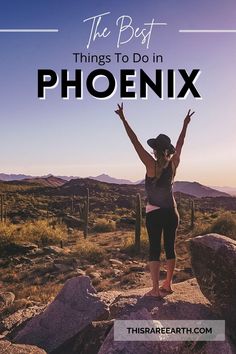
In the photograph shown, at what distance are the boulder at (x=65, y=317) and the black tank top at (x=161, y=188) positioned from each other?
6.68 feet

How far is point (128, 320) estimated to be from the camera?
5.41 metres

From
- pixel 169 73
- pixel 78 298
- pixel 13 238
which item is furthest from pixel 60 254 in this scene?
pixel 169 73

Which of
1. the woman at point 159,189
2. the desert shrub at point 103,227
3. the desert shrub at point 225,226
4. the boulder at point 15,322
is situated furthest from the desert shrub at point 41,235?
the woman at point 159,189

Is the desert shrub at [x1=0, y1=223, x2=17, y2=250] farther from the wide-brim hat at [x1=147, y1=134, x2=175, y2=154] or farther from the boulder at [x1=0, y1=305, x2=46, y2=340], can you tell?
the wide-brim hat at [x1=147, y1=134, x2=175, y2=154]

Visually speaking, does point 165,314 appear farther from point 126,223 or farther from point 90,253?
point 126,223

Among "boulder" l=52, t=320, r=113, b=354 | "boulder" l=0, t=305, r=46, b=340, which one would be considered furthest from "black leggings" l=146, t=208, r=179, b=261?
"boulder" l=0, t=305, r=46, b=340

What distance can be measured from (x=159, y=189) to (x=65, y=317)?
2.50m

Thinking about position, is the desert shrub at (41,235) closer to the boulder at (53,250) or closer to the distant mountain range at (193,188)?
the boulder at (53,250)

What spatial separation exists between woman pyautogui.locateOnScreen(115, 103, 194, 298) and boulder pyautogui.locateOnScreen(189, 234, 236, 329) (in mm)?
489

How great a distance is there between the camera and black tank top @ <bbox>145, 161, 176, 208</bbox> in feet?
17.5

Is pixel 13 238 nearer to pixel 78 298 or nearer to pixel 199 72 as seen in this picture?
pixel 78 298

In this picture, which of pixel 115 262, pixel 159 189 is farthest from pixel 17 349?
pixel 115 262

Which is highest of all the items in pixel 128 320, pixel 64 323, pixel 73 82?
pixel 73 82

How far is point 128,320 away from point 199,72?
3.65 metres
